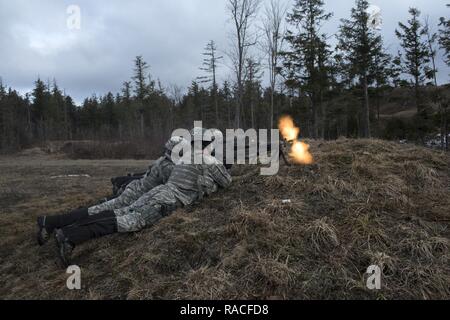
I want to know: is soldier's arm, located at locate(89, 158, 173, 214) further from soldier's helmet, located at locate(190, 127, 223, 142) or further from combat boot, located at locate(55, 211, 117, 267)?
combat boot, located at locate(55, 211, 117, 267)

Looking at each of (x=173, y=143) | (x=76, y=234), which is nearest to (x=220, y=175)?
(x=173, y=143)

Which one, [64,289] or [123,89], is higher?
[123,89]

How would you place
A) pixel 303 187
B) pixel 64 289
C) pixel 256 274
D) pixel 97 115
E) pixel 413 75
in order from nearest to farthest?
pixel 256 274 → pixel 64 289 → pixel 303 187 → pixel 413 75 → pixel 97 115

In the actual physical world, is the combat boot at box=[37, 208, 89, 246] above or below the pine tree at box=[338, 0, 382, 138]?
Result: below

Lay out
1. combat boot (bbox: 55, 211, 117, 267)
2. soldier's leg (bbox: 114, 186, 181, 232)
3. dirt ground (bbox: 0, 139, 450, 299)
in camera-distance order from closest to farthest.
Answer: dirt ground (bbox: 0, 139, 450, 299)
combat boot (bbox: 55, 211, 117, 267)
soldier's leg (bbox: 114, 186, 181, 232)

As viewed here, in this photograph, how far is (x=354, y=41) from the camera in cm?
3009

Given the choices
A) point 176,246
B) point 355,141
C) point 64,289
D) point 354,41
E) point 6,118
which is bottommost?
point 64,289

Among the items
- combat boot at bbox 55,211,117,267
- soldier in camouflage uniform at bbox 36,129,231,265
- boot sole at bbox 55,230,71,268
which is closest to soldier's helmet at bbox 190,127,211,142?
soldier in camouflage uniform at bbox 36,129,231,265

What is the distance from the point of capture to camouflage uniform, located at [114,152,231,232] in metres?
4.52

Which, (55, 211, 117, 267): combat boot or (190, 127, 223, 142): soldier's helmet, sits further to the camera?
(190, 127, 223, 142): soldier's helmet

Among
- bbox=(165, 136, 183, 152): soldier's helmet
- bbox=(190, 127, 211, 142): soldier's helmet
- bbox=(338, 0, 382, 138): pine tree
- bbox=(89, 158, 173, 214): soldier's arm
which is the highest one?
bbox=(338, 0, 382, 138): pine tree

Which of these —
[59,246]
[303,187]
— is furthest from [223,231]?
[59,246]
